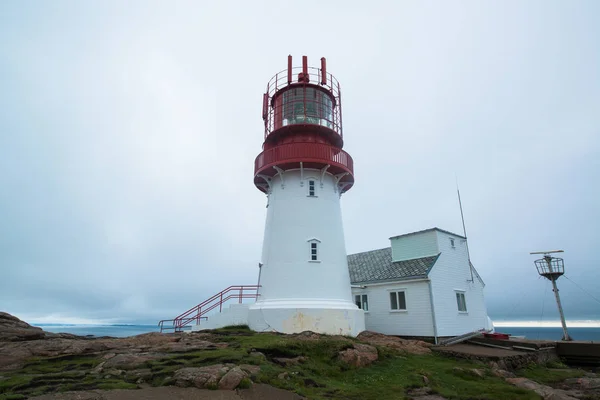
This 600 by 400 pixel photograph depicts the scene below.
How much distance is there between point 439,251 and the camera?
24.2 m

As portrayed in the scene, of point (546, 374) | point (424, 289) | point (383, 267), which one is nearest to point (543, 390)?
point (546, 374)

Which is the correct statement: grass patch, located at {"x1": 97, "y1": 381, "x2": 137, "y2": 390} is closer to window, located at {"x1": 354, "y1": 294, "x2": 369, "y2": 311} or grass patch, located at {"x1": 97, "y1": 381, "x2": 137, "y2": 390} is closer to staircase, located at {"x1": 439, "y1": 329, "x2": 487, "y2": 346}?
staircase, located at {"x1": 439, "y1": 329, "x2": 487, "y2": 346}

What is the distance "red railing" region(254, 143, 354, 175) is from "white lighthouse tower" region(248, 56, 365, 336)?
0.06m

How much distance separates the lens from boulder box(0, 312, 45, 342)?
46.4ft

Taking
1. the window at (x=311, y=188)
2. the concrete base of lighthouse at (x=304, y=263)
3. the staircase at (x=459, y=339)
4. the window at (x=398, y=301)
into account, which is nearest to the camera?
the concrete base of lighthouse at (x=304, y=263)

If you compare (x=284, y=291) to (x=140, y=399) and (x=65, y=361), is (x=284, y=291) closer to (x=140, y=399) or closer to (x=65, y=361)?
(x=65, y=361)

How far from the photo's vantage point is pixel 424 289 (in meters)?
22.3

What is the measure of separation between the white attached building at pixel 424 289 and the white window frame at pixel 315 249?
6.82 metres

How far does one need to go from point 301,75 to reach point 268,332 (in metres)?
15.0

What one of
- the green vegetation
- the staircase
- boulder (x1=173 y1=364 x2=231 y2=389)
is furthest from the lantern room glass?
boulder (x1=173 y1=364 x2=231 y2=389)

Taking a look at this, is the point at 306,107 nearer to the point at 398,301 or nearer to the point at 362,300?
the point at 398,301

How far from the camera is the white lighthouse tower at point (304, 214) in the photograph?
18.6 meters

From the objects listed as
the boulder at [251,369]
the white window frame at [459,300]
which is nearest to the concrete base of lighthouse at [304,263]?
the boulder at [251,369]

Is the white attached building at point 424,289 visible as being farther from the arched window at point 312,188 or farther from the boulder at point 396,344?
the arched window at point 312,188
